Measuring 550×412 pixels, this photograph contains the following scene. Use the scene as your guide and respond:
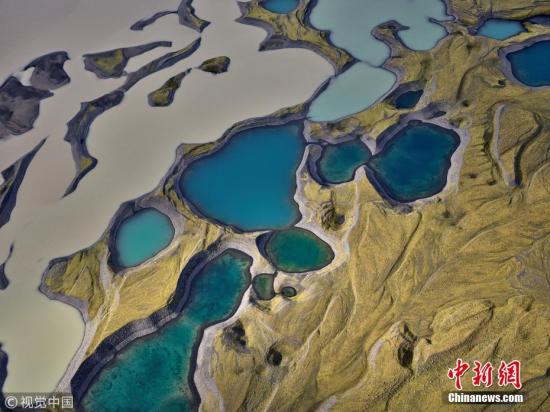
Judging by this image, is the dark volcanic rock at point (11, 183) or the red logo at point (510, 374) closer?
the red logo at point (510, 374)

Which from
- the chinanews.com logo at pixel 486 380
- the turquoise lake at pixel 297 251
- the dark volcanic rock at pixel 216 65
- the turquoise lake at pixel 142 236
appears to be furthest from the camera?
the dark volcanic rock at pixel 216 65

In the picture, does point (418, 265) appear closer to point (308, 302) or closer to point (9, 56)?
point (308, 302)

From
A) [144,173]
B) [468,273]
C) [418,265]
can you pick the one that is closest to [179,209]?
[144,173]

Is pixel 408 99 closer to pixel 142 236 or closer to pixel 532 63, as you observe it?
pixel 532 63

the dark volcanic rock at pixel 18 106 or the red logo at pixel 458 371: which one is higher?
the dark volcanic rock at pixel 18 106

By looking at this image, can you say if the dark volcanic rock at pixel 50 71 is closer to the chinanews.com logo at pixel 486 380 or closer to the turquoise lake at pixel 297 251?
the turquoise lake at pixel 297 251

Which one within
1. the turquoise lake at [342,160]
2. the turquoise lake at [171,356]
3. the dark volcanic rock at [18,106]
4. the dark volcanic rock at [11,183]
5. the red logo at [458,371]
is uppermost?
the dark volcanic rock at [18,106]

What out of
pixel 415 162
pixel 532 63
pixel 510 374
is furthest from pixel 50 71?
pixel 510 374

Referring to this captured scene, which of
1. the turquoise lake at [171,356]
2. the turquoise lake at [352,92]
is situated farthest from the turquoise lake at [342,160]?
the turquoise lake at [171,356]
